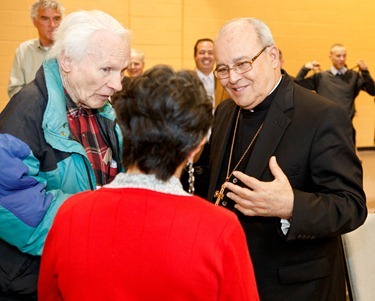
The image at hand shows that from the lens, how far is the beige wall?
21.0 ft

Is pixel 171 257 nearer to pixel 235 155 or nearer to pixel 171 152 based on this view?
pixel 171 152

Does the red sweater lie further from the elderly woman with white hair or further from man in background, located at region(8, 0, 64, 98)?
man in background, located at region(8, 0, 64, 98)

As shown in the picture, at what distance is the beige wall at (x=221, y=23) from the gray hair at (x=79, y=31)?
498cm

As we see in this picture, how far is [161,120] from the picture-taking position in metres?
1.13

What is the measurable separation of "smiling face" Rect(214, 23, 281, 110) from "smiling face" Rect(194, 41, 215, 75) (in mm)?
4283

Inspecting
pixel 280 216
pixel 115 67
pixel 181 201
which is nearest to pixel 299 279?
pixel 280 216

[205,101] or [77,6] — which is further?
[77,6]

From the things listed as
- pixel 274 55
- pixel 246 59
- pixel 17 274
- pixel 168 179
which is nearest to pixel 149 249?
pixel 168 179

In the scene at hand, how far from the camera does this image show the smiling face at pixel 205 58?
20.4ft

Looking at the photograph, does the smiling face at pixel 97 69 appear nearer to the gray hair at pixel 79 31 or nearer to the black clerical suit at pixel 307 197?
the gray hair at pixel 79 31

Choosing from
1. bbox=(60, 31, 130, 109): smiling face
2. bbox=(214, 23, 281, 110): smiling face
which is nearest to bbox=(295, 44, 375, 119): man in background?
bbox=(214, 23, 281, 110): smiling face

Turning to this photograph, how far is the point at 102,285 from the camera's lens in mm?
1123

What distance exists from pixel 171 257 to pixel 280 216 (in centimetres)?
68

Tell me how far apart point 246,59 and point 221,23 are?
582cm
